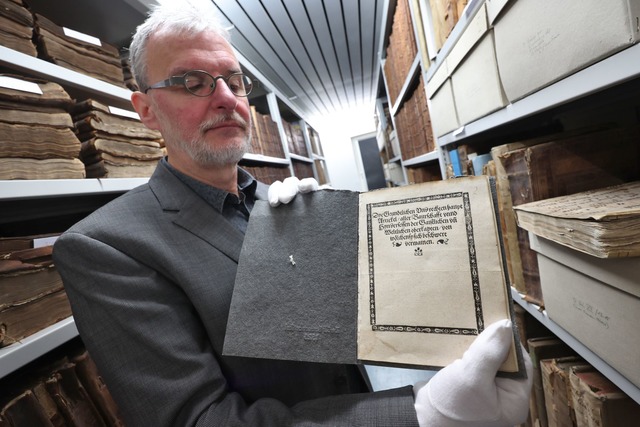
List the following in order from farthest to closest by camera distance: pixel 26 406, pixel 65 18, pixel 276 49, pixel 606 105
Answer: pixel 276 49 < pixel 65 18 < pixel 606 105 < pixel 26 406

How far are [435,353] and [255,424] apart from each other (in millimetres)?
337

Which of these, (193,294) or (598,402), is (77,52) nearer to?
(193,294)

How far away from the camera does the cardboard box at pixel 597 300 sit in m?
0.48

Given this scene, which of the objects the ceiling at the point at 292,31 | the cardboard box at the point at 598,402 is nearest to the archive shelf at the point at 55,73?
the ceiling at the point at 292,31

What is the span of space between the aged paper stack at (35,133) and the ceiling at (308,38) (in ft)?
5.53

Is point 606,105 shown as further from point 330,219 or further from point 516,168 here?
point 330,219

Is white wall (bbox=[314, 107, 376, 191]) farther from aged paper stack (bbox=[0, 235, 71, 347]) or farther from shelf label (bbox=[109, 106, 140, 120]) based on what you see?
aged paper stack (bbox=[0, 235, 71, 347])

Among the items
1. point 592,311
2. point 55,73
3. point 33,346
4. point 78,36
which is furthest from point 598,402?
point 78,36

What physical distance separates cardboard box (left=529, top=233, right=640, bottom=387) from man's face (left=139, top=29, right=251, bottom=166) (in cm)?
85

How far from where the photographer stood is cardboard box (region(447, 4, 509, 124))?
767mm

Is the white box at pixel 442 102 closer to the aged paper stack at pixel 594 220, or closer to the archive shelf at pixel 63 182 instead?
the aged paper stack at pixel 594 220

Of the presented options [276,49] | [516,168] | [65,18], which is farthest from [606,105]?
[276,49]

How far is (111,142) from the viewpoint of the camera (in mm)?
1207

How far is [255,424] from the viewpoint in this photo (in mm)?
525
